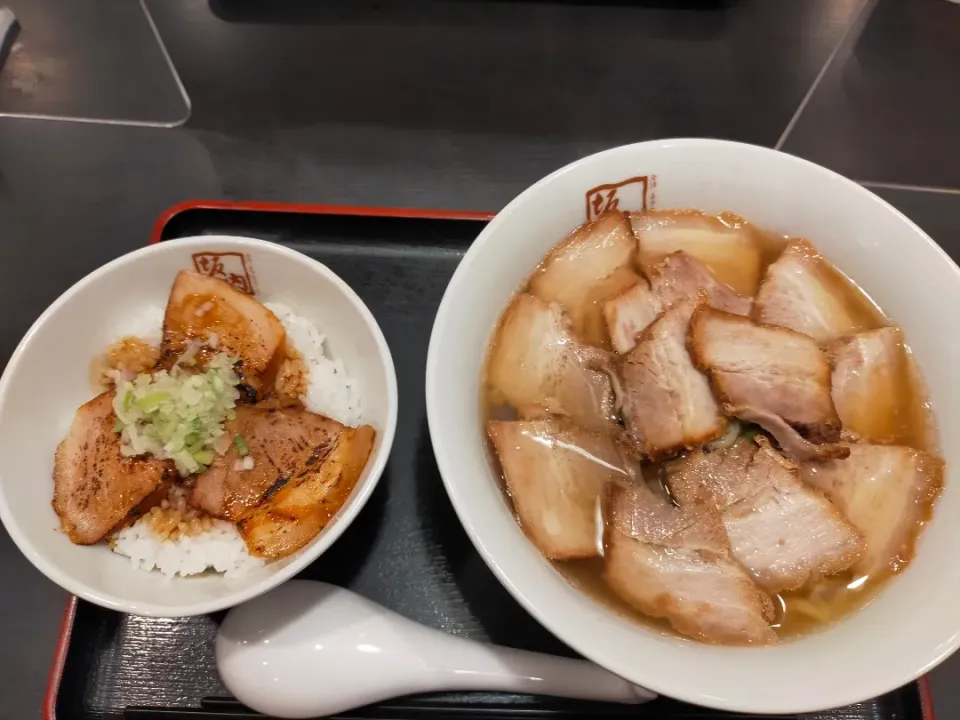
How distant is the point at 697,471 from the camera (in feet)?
4.31

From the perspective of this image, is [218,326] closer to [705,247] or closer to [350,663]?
[350,663]

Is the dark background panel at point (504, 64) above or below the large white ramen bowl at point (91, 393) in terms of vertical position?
above

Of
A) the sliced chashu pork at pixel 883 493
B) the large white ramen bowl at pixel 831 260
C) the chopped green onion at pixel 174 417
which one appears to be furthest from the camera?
the chopped green onion at pixel 174 417

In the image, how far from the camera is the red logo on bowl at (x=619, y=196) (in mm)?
1467

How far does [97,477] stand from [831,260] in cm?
169

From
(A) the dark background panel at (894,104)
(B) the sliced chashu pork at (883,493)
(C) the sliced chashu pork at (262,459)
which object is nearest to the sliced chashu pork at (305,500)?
(C) the sliced chashu pork at (262,459)

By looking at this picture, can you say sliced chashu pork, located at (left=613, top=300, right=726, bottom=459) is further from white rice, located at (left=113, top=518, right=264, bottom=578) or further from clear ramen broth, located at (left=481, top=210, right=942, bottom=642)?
white rice, located at (left=113, top=518, right=264, bottom=578)

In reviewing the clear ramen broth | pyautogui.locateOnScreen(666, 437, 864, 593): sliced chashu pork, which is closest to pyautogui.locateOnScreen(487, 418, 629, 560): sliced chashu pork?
the clear ramen broth

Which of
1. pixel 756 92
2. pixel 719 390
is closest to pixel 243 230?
pixel 719 390

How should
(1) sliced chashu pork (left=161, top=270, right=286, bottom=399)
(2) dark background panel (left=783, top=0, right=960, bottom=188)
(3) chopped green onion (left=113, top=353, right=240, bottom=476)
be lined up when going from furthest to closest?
1. (2) dark background panel (left=783, top=0, right=960, bottom=188)
2. (1) sliced chashu pork (left=161, top=270, right=286, bottom=399)
3. (3) chopped green onion (left=113, top=353, right=240, bottom=476)

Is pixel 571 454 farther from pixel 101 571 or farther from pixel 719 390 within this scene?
pixel 101 571

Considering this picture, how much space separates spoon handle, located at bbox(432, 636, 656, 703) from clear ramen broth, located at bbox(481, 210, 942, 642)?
244 millimetres

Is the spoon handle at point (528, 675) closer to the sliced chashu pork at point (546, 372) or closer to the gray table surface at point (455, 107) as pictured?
the sliced chashu pork at point (546, 372)

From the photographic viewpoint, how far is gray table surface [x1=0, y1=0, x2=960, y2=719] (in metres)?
2.09
